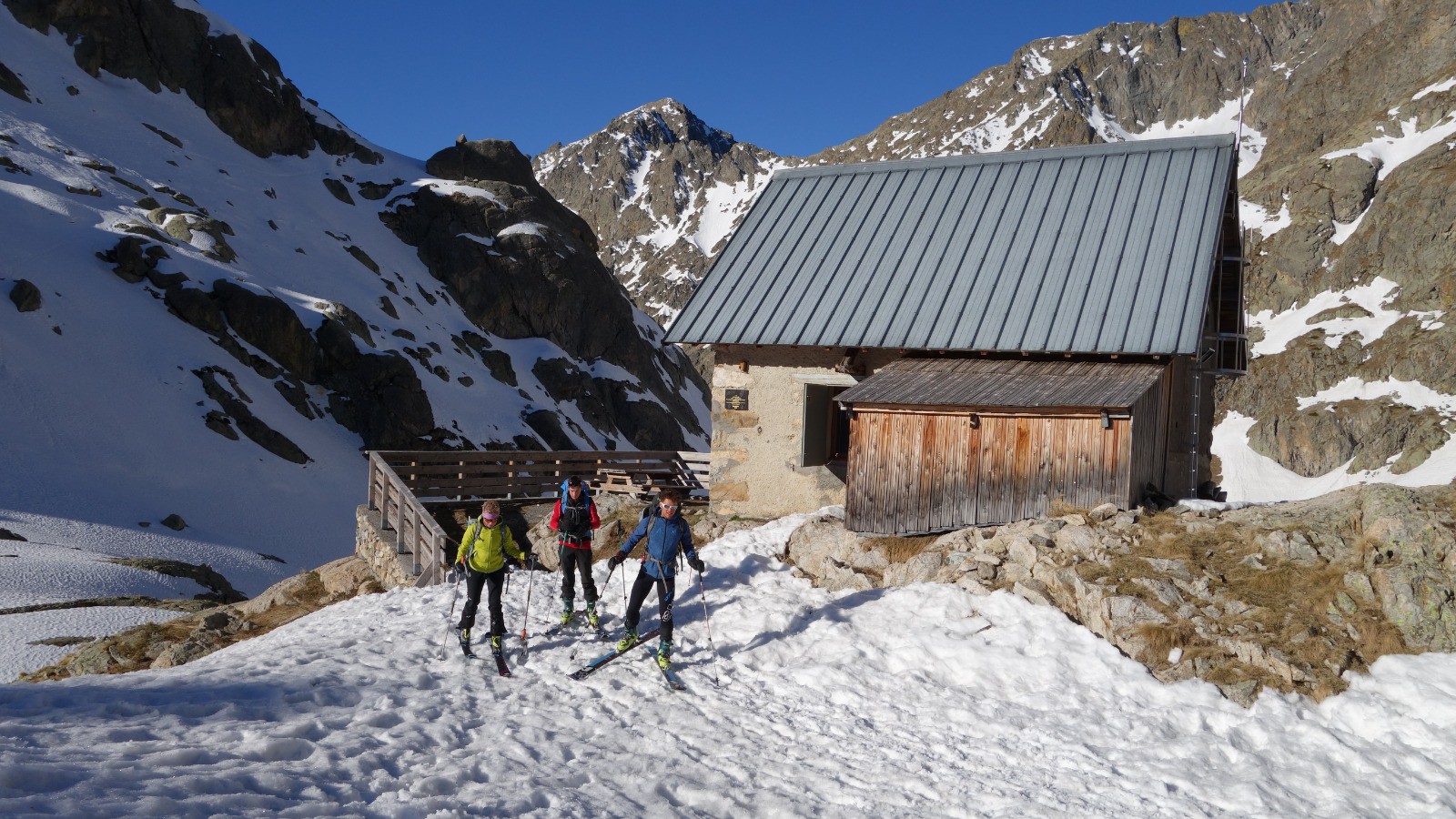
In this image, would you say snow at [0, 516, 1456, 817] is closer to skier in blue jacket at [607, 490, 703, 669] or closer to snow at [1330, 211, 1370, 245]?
skier in blue jacket at [607, 490, 703, 669]

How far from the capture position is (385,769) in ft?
26.3

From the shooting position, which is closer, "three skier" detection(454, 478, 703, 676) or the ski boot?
"three skier" detection(454, 478, 703, 676)

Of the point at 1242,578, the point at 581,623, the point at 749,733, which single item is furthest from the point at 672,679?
the point at 1242,578

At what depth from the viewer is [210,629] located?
725 inches

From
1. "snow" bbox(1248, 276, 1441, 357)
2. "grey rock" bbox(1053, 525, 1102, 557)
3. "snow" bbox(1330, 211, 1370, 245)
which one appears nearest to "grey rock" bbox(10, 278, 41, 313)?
"grey rock" bbox(1053, 525, 1102, 557)

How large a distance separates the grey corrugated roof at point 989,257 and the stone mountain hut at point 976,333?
5 centimetres

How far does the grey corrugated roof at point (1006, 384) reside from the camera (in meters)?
15.3

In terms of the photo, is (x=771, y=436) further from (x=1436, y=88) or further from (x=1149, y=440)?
(x=1436, y=88)

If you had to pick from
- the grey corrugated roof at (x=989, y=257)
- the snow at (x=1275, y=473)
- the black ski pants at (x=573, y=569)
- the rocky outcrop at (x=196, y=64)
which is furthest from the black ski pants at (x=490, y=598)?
the rocky outcrop at (x=196, y=64)

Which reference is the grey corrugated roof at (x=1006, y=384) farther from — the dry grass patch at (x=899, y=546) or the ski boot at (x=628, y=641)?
the ski boot at (x=628, y=641)

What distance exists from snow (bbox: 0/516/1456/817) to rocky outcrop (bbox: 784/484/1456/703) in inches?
12.6

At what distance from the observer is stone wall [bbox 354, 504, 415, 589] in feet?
65.4

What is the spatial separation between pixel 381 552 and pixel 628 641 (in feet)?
37.9

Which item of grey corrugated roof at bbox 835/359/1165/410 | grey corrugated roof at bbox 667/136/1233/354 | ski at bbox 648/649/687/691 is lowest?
ski at bbox 648/649/687/691
